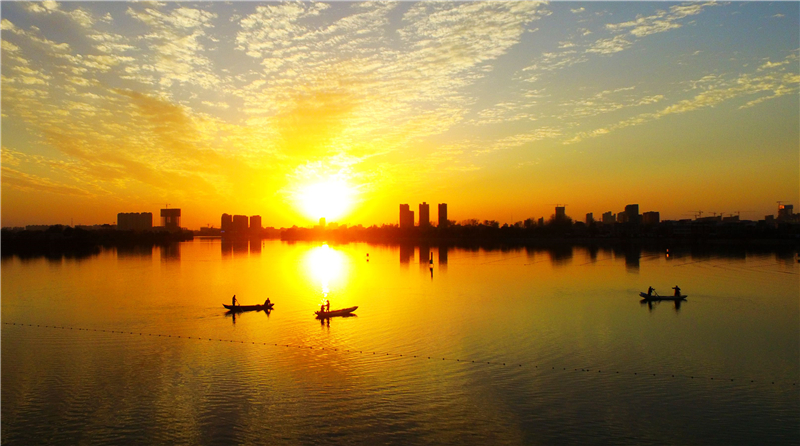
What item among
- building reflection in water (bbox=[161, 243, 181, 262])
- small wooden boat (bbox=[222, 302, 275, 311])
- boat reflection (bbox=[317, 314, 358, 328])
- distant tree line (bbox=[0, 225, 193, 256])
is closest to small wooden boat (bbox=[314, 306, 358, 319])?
boat reflection (bbox=[317, 314, 358, 328])

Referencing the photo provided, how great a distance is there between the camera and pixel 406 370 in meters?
18.4

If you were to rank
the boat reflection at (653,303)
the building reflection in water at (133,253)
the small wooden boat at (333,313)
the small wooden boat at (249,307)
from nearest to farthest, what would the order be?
the small wooden boat at (333,313) → the small wooden boat at (249,307) → the boat reflection at (653,303) → the building reflection in water at (133,253)

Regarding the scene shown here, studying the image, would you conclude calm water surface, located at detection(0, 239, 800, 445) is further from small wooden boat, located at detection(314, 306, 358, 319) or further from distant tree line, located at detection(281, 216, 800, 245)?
distant tree line, located at detection(281, 216, 800, 245)

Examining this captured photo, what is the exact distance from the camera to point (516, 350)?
69.9ft

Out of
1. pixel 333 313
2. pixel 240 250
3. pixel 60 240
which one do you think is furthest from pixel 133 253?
pixel 333 313

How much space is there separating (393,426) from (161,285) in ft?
129

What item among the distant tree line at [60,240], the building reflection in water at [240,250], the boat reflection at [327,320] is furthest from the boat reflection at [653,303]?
the distant tree line at [60,240]

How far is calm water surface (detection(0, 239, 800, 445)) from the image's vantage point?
13539mm

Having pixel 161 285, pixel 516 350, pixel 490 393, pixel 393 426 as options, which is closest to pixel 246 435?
pixel 393 426

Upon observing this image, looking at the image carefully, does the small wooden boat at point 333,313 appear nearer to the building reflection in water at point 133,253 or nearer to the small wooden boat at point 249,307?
the small wooden boat at point 249,307

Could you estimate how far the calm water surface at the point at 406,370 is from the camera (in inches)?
533

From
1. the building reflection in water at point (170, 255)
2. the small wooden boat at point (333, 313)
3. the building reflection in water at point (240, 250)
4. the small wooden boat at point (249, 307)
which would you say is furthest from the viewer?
the building reflection in water at point (240, 250)

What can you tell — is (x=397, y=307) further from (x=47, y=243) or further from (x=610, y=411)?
(x=47, y=243)

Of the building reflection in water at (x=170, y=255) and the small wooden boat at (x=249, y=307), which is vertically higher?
the building reflection in water at (x=170, y=255)
